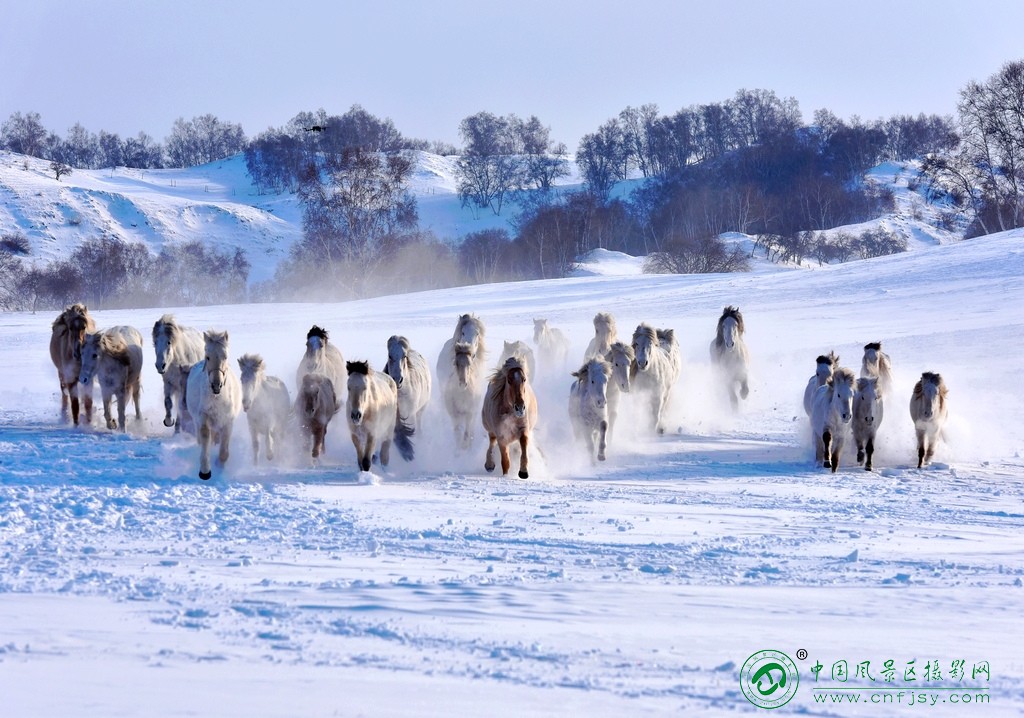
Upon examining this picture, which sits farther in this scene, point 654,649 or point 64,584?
point 64,584

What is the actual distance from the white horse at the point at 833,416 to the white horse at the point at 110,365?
8.68 m

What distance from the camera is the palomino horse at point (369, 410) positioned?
10.3m

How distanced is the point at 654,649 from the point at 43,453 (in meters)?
8.67

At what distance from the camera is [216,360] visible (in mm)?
9898

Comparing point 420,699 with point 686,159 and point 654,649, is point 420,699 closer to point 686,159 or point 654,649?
point 654,649

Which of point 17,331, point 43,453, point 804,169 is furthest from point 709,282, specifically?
point 804,169


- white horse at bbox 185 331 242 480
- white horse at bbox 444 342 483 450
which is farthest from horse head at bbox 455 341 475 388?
white horse at bbox 185 331 242 480

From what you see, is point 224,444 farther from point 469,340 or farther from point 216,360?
point 469,340

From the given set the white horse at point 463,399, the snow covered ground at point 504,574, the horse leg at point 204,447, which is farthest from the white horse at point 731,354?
the horse leg at point 204,447

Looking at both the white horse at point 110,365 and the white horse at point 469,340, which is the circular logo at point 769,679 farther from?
the white horse at point 110,365

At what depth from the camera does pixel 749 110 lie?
105375 mm

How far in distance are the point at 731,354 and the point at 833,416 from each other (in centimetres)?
460

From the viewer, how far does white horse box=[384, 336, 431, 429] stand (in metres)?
12.1

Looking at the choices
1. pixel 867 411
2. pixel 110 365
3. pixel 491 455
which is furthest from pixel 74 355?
pixel 867 411
